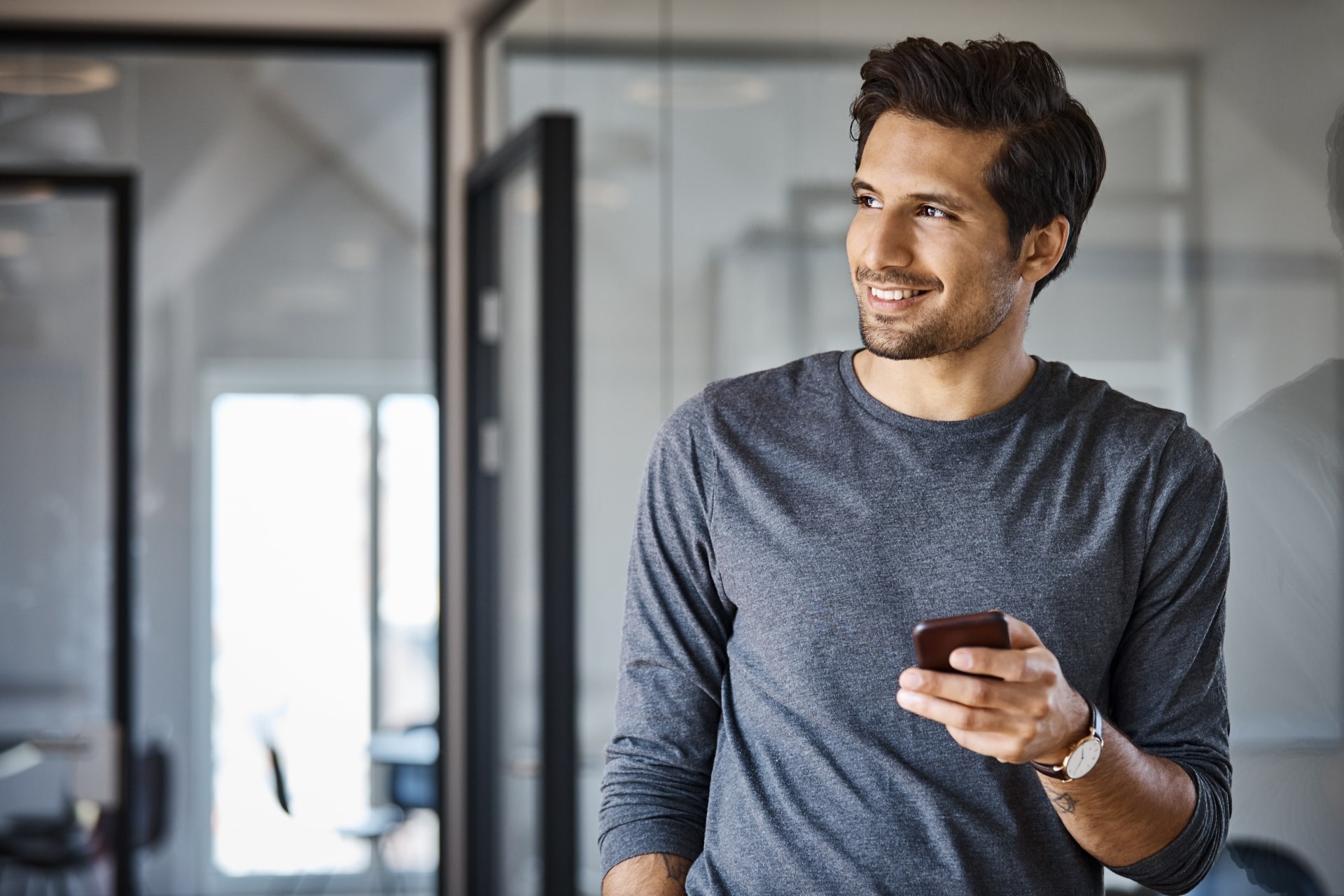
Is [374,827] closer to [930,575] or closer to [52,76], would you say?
[52,76]

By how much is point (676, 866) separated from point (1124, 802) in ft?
1.52

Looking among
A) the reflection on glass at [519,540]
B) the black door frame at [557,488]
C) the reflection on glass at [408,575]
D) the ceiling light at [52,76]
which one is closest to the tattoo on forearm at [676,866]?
the black door frame at [557,488]

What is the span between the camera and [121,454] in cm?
389

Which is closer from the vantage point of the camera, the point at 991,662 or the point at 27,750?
the point at 991,662

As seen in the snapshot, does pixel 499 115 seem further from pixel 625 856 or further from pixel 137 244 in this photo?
pixel 625 856

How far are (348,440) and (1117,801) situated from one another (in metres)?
3.14

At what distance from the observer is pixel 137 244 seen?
161 inches

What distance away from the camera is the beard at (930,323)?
4.54 ft

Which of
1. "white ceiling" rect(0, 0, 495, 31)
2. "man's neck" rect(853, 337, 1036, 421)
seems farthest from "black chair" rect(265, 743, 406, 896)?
"man's neck" rect(853, 337, 1036, 421)

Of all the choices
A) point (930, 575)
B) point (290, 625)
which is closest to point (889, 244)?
point (930, 575)

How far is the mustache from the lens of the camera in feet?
4.52

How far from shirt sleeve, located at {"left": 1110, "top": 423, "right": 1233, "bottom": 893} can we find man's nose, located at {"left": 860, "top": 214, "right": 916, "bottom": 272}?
341 millimetres

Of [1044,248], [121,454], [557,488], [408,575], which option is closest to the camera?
[1044,248]

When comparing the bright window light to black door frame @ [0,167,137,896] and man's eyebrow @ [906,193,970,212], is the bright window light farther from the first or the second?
man's eyebrow @ [906,193,970,212]
